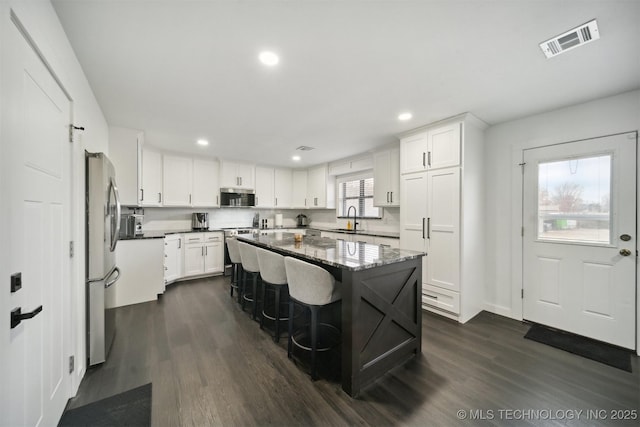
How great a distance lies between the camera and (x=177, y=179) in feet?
15.7

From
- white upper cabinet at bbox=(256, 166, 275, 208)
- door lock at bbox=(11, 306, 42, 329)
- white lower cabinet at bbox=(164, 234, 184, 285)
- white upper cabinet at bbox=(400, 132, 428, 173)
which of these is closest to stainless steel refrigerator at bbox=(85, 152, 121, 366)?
door lock at bbox=(11, 306, 42, 329)

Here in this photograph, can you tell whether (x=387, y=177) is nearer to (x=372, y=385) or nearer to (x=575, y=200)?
(x=575, y=200)

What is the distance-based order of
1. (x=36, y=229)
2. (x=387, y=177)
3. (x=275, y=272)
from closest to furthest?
(x=36, y=229)
(x=275, y=272)
(x=387, y=177)

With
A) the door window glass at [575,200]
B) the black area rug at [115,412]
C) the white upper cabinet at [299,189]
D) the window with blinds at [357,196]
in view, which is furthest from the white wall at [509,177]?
the white upper cabinet at [299,189]

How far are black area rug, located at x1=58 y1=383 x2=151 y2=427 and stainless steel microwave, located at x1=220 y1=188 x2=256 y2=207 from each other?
3992 mm

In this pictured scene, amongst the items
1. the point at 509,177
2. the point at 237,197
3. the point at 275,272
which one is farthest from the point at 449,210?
the point at 237,197

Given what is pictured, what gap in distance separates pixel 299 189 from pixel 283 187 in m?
0.44

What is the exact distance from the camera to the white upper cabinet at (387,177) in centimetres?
419

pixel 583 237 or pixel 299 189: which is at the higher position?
pixel 299 189

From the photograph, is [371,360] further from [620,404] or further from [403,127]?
[403,127]

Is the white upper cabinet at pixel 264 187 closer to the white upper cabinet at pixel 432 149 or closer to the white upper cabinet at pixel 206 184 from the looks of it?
the white upper cabinet at pixel 206 184

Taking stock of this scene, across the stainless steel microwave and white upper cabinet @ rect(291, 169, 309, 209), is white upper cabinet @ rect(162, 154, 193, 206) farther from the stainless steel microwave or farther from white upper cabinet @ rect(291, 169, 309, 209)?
white upper cabinet @ rect(291, 169, 309, 209)

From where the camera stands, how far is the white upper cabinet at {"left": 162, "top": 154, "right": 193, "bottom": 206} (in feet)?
15.3

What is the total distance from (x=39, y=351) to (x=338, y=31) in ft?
8.30
